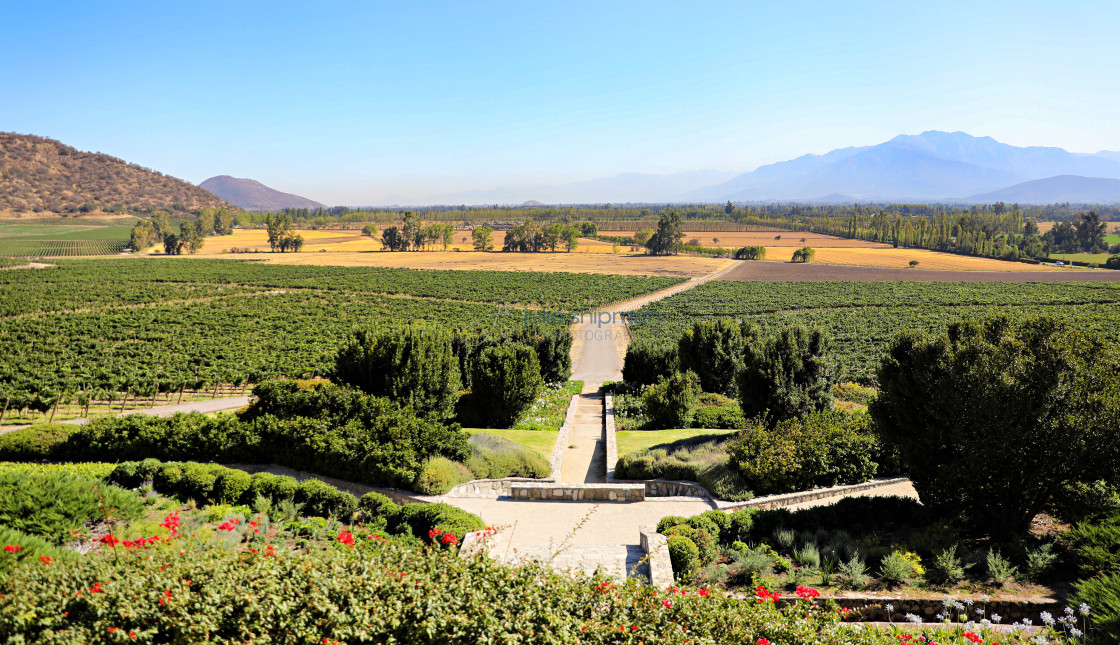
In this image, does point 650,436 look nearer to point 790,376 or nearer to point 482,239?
point 790,376

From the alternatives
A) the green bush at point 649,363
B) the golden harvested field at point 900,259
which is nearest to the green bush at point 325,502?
the green bush at point 649,363

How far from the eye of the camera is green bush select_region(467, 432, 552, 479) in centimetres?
1495

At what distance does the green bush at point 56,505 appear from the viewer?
345 inches

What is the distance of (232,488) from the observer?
38.2ft

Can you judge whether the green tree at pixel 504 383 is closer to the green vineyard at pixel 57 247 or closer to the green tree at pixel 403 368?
the green tree at pixel 403 368

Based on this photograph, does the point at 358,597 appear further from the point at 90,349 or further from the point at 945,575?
the point at 90,349

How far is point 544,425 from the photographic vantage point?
22.4 metres

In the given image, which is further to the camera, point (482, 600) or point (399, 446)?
point (399, 446)

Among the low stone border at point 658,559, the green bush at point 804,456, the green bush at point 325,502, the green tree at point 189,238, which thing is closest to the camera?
the low stone border at point 658,559

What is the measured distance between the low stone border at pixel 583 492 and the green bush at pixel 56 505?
23.8 feet

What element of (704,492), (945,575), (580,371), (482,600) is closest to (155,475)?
(482,600)

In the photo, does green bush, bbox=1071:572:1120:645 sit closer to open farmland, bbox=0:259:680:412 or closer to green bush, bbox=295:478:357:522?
green bush, bbox=295:478:357:522

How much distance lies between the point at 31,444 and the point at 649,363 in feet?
72.1

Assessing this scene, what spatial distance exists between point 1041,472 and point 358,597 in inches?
405
